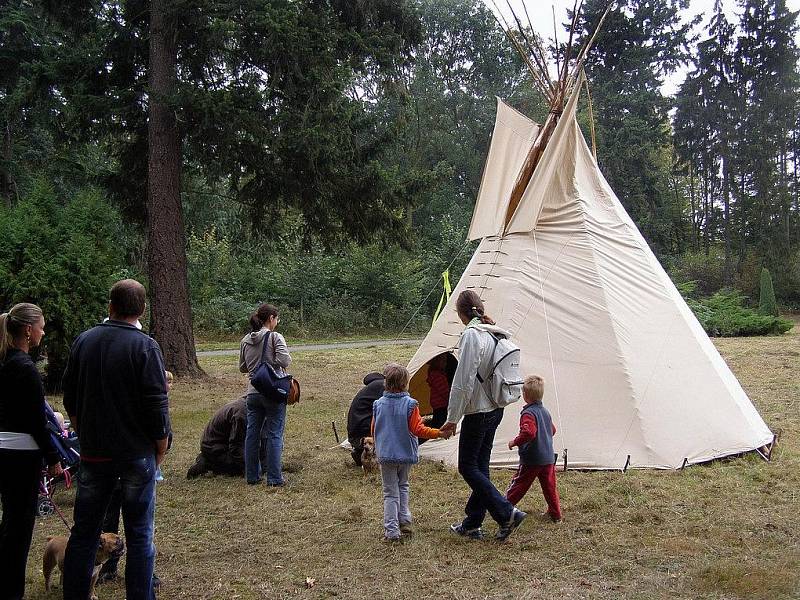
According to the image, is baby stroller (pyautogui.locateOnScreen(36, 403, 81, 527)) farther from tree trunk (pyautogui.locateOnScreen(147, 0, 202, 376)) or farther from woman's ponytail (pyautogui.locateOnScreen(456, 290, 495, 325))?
tree trunk (pyautogui.locateOnScreen(147, 0, 202, 376))

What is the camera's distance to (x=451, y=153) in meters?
36.7

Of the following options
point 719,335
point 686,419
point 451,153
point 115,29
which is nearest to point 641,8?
point 451,153

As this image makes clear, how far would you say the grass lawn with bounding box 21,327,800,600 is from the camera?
3.94m

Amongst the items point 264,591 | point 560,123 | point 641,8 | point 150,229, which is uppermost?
point 641,8

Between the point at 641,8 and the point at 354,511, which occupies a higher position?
the point at 641,8

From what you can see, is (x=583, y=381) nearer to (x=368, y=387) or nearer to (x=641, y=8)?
(x=368, y=387)

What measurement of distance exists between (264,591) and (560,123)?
5.21 metres

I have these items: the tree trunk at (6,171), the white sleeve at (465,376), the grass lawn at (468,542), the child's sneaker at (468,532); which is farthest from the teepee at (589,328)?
the tree trunk at (6,171)

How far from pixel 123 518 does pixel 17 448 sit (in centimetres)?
68

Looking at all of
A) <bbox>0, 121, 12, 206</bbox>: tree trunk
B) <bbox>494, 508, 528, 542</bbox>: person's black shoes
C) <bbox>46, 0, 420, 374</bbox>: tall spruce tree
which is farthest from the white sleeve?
<bbox>0, 121, 12, 206</bbox>: tree trunk

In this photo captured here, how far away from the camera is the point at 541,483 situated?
489 centimetres

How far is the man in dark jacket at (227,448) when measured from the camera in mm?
6332

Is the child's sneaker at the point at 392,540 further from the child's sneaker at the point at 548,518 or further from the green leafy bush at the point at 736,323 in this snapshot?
the green leafy bush at the point at 736,323

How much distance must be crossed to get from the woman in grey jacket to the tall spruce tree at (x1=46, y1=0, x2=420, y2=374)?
5.00 metres
